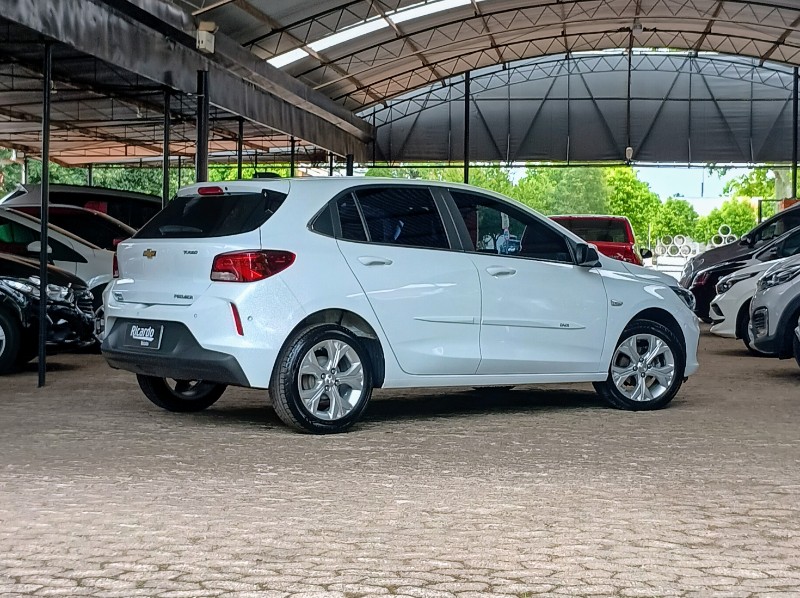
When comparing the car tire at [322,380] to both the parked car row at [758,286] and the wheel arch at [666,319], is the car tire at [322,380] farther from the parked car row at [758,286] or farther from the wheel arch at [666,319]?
the parked car row at [758,286]

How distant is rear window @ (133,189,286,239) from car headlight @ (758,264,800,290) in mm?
6382

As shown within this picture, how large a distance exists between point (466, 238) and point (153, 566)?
471 centimetres

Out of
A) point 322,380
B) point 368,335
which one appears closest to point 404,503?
point 322,380

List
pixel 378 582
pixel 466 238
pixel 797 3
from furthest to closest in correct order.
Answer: pixel 797 3 < pixel 466 238 < pixel 378 582

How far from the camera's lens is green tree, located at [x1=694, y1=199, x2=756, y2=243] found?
113 metres

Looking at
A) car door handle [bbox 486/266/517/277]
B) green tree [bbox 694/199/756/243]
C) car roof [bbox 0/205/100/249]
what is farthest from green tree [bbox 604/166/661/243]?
car door handle [bbox 486/266/517/277]

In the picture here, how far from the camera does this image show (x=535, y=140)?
127 ft

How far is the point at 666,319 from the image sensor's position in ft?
32.2

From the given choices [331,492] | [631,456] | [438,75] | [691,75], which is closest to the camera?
[331,492]

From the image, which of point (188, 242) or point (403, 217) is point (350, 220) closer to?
point (403, 217)

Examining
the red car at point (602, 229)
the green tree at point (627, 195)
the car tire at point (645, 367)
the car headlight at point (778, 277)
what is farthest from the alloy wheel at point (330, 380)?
the green tree at point (627, 195)

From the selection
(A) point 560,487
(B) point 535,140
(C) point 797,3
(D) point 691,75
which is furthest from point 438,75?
(A) point 560,487

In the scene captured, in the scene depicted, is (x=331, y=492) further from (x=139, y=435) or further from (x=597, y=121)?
(x=597, y=121)

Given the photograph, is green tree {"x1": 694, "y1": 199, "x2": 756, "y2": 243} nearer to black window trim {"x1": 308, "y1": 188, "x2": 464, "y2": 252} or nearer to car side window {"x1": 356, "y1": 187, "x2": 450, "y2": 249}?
black window trim {"x1": 308, "y1": 188, "x2": 464, "y2": 252}
